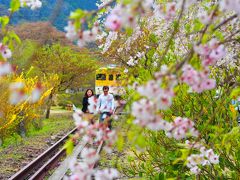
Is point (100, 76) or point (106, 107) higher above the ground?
point (100, 76)

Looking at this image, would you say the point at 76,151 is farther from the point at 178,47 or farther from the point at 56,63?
the point at 56,63

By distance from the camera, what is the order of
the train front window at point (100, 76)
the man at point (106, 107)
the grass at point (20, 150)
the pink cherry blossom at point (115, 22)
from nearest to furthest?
the pink cherry blossom at point (115, 22) < the man at point (106, 107) < the grass at point (20, 150) < the train front window at point (100, 76)

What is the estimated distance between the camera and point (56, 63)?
28.5m

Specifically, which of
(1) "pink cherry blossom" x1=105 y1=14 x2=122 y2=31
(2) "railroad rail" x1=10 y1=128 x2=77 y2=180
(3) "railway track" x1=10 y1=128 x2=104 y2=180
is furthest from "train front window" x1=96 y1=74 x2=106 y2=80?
(1) "pink cherry blossom" x1=105 y1=14 x2=122 y2=31

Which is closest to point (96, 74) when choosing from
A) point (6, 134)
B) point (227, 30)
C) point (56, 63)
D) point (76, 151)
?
point (56, 63)

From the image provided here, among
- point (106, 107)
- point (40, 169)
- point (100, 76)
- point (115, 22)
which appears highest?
point (100, 76)

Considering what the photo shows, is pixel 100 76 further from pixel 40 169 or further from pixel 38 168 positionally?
pixel 40 169

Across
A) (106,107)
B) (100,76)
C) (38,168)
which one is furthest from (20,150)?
(100,76)

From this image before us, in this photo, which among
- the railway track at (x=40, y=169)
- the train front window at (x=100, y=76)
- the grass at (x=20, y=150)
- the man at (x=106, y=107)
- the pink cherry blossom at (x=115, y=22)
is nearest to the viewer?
the pink cherry blossom at (x=115, y=22)

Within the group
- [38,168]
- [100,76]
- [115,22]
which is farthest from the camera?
[100,76]

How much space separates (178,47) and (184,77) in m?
4.22

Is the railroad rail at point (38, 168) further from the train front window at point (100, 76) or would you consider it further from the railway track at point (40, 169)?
the train front window at point (100, 76)

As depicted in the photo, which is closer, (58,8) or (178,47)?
Answer: (58,8)

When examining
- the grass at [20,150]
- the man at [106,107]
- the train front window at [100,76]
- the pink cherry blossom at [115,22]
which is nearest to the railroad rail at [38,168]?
the grass at [20,150]
